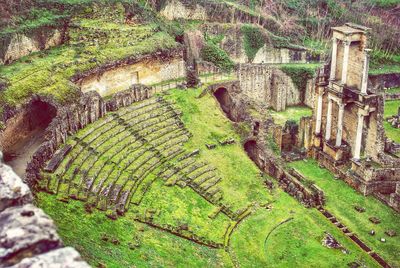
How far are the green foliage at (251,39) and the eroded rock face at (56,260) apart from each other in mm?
47654

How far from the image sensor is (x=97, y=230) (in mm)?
28125

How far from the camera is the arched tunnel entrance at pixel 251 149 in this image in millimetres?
42344

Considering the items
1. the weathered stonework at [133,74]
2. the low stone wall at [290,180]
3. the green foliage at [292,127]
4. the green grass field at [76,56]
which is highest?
the green grass field at [76,56]

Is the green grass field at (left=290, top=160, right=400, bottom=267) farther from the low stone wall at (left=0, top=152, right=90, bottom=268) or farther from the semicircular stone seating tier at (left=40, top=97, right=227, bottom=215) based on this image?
the low stone wall at (left=0, top=152, right=90, bottom=268)

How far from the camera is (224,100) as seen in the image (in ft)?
161

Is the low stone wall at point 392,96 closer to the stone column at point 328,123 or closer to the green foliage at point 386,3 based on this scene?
the stone column at point 328,123

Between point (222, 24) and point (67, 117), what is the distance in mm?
26516

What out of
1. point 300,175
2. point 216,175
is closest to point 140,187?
point 216,175

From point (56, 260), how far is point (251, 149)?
31.7 m

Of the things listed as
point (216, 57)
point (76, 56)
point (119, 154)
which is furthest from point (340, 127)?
point (76, 56)

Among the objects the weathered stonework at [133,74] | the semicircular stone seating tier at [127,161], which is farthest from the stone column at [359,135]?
the weathered stonework at [133,74]

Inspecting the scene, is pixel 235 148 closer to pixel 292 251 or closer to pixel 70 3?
pixel 292 251

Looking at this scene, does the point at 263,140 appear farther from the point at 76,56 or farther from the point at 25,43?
the point at 25,43

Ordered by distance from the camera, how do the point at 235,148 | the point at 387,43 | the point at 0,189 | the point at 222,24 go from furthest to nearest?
the point at 387,43, the point at 222,24, the point at 235,148, the point at 0,189
